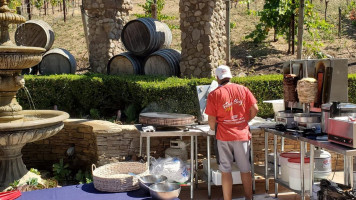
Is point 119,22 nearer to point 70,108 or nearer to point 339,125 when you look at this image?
point 70,108

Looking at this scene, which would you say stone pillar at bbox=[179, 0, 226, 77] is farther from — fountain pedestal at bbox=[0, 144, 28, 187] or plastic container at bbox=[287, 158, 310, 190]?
fountain pedestal at bbox=[0, 144, 28, 187]

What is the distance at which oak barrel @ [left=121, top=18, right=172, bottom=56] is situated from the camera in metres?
9.25

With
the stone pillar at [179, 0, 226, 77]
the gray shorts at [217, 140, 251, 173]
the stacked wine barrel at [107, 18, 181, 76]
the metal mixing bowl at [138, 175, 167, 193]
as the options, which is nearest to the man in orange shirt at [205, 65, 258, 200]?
the gray shorts at [217, 140, 251, 173]

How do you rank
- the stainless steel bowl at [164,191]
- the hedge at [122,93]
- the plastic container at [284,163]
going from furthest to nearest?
1. the hedge at [122,93]
2. the plastic container at [284,163]
3. the stainless steel bowl at [164,191]

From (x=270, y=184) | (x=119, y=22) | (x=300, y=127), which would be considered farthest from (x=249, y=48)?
(x=300, y=127)

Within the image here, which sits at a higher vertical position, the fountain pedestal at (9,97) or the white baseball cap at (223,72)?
the white baseball cap at (223,72)

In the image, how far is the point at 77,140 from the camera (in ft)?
22.7

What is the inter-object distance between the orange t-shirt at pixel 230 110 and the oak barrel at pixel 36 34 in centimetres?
677

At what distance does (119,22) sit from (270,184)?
6389 millimetres

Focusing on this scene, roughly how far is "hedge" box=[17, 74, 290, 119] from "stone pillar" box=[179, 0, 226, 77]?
88cm

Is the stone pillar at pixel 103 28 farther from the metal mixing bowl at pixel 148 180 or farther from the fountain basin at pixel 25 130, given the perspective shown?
the metal mixing bowl at pixel 148 180

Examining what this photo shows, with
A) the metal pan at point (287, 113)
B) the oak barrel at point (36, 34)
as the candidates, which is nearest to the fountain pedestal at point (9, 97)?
the metal pan at point (287, 113)

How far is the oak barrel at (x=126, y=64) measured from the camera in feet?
30.5

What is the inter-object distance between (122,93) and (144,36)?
1.93 metres
